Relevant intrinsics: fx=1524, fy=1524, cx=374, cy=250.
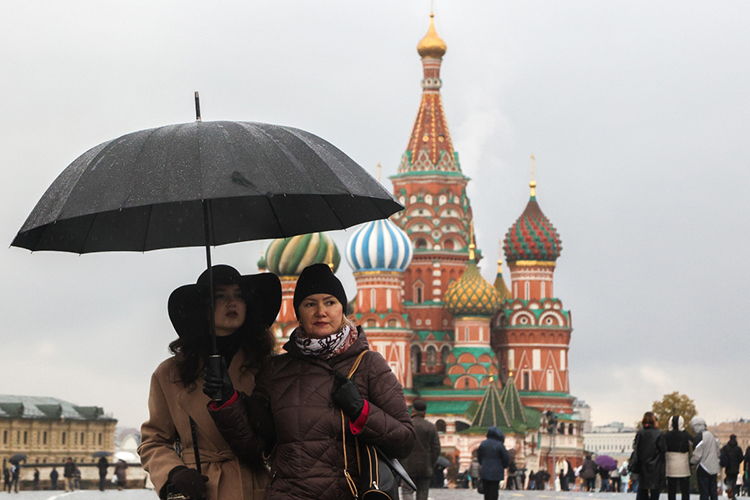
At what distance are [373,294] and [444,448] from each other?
332 inches

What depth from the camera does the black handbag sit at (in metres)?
5.13

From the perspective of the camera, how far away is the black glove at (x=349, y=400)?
509cm

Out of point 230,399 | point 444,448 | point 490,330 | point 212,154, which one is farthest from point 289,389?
point 490,330

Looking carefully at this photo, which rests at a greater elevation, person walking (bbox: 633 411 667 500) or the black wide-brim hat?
the black wide-brim hat

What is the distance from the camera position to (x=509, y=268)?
75.2 meters

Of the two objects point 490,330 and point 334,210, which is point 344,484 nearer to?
point 334,210

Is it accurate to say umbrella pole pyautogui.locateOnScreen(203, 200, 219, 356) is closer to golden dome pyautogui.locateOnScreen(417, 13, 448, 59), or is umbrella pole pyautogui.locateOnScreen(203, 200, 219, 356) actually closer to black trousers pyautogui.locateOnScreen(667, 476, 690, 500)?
black trousers pyautogui.locateOnScreen(667, 476, 690, 500)

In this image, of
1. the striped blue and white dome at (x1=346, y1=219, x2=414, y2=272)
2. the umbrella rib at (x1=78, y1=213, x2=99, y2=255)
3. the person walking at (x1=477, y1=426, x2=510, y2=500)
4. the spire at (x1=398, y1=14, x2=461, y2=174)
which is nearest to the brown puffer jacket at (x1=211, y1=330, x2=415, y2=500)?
the umbrella rib at (x1=78, y1=213, x2=99, y2=255)

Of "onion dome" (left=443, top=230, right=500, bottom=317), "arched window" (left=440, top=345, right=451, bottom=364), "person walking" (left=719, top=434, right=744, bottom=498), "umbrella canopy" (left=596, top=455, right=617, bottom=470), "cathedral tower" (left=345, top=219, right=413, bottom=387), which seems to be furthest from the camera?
"arched window" (left=440, top=345, right=451, bottom=364)

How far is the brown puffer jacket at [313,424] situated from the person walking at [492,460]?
27.7 ft

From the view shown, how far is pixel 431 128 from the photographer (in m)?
73.9

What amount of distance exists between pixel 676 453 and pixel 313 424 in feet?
30.1

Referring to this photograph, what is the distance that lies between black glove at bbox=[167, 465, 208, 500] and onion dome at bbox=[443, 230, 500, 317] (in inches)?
2538

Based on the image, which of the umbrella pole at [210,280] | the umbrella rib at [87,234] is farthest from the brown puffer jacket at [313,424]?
the umbrella rib at [87,234]
